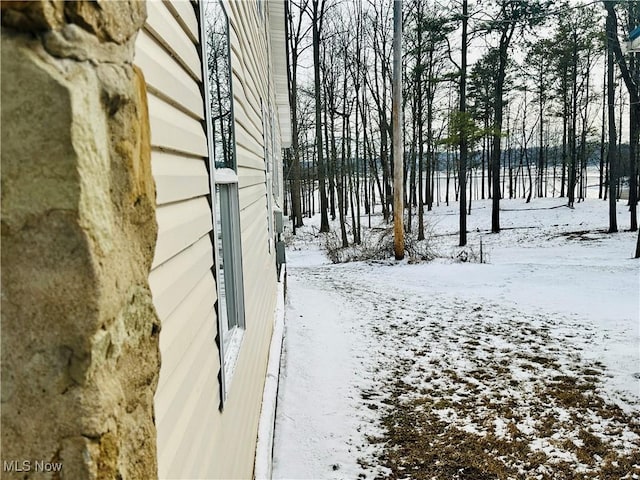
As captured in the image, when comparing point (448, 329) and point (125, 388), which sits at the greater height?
point (125, 388)

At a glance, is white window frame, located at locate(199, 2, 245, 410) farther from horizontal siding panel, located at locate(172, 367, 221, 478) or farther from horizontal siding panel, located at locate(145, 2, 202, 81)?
horizontal siding panel, located at locate(145, 2, 202, 81)

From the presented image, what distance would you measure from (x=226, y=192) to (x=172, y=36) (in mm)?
1332

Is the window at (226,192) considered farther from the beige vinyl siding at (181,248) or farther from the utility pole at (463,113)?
the utility pole at (463,113)

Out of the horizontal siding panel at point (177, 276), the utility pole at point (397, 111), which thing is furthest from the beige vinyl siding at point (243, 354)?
the utility pole at point (397, 111)

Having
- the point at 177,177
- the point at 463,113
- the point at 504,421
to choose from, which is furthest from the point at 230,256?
the point at 463,113

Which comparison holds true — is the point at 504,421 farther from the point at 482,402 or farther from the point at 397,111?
the point at 397,111

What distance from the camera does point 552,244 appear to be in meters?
17.6

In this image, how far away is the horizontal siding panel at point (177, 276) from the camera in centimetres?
133

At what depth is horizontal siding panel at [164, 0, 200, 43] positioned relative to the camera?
5.39 feet

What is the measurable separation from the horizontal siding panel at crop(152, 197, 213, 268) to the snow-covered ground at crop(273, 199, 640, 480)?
97.9 inches

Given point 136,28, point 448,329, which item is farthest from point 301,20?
point 136,28

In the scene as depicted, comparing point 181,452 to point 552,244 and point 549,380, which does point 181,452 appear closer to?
point 549,380

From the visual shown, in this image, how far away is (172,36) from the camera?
158 cm

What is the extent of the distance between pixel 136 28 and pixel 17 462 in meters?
0.77
